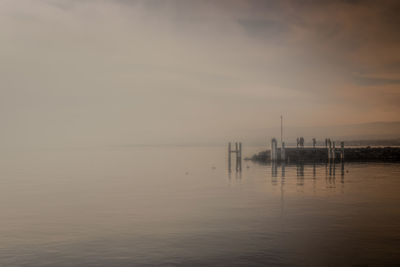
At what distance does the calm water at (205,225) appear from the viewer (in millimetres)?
16203

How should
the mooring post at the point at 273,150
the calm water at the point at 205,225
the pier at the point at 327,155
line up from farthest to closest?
the pier at the point at 327,155, the mooring post at the point at 273,150, the calm water at the point at 205,225

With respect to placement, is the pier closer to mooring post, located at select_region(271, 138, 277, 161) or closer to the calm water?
mooring post, located at select_region(271, 138, 277, 161)

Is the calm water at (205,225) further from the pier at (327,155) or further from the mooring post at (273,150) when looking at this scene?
the pier at (327,155)

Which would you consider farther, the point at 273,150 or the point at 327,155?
the point at 327,155

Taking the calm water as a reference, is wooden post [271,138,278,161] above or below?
above

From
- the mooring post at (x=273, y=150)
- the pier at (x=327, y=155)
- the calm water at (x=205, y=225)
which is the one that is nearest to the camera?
the calm water at (x=205, y=225)

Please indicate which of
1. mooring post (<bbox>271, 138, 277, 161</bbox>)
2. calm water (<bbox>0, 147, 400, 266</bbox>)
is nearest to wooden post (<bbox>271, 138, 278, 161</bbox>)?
mooring post (<bbox>271, 138, 277, 161</bbox>)

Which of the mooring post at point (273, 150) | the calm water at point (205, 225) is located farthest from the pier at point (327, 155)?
the calm water at point (205, 225)

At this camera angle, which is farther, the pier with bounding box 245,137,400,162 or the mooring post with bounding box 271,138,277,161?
the pier with bounding box 245,137,400,162

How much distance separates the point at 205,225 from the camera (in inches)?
867

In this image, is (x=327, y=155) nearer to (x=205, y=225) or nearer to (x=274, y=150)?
(x=274, y=150)

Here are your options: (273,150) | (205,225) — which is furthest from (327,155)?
(205,225)

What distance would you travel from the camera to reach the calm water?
53.2 ft

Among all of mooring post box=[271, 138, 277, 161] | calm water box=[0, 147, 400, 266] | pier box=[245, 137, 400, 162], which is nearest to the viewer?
calm water box=[0, 147, 400, 266]
